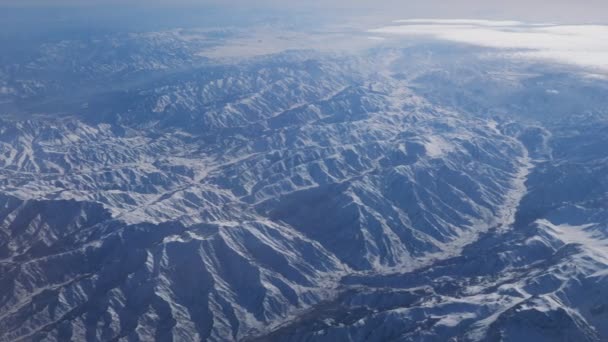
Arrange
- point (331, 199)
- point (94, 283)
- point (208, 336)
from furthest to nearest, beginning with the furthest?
1. point (331, 199)
2. point (94, 283)
3. point (208, 336)

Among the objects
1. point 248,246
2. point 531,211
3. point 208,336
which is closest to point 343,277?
point 248,246

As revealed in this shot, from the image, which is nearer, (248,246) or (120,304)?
(120,304)

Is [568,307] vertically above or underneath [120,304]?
above

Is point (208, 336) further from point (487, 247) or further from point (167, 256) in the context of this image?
point (487, 247)

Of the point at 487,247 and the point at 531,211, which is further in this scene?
the point at 531,211

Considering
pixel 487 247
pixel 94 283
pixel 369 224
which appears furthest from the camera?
pixel 369 224

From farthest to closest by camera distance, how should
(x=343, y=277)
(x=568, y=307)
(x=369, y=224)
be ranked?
(x=369, y=224)
(x=343, y=277)
(x=568, y=307)

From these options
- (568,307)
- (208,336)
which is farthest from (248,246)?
(568,307)

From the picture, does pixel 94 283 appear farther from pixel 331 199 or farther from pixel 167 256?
pixel 331 199

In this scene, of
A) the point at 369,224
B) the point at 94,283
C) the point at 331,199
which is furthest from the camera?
the point at 331,199
